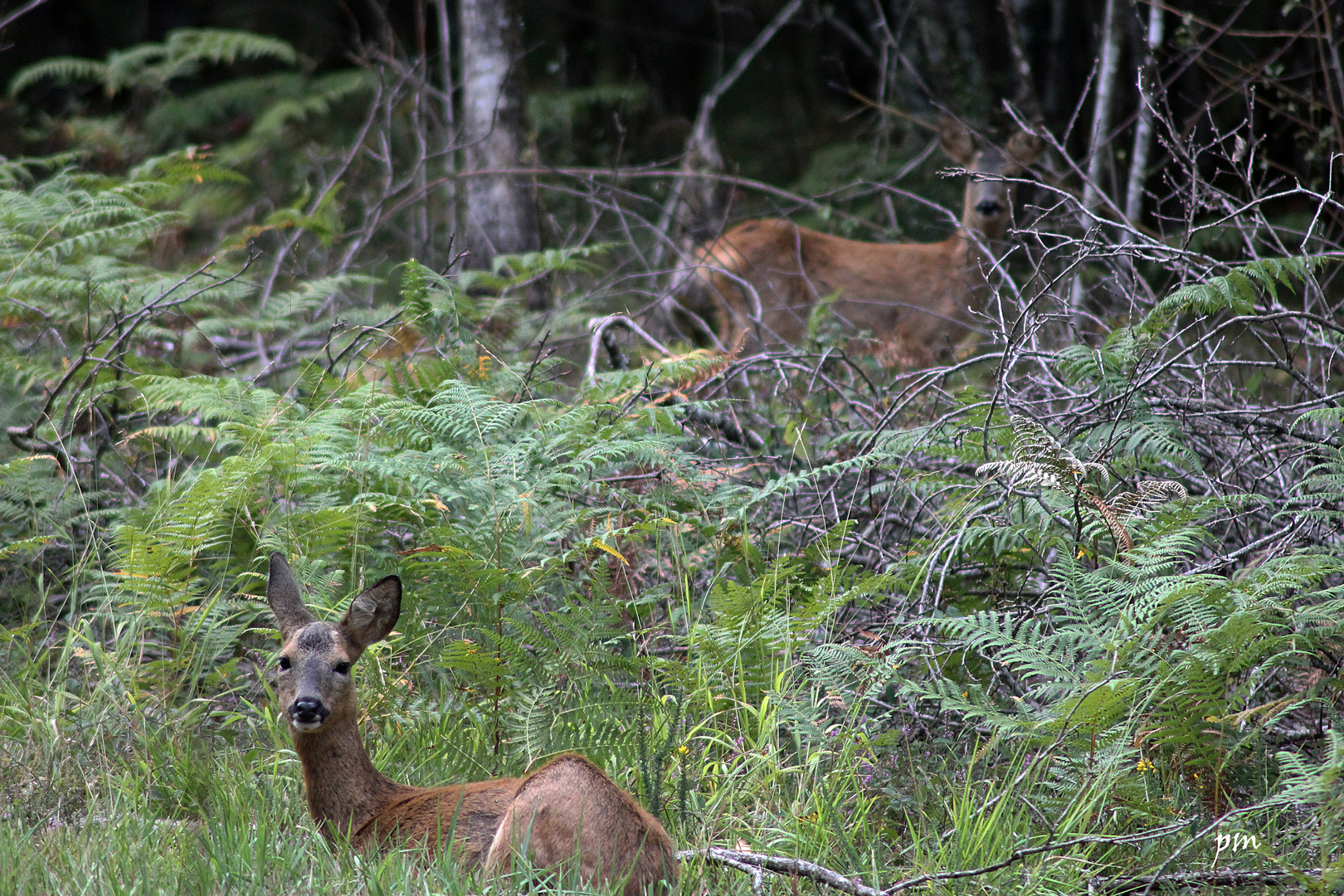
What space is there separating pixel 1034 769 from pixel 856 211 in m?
8.88

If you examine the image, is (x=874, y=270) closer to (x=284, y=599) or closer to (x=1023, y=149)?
(x=1023, y=149)

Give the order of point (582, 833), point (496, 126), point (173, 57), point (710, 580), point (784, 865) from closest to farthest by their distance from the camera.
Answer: point (582, 833) → point (784, 865) → point (710, 580) → point (496, 126) → point (173, 57)

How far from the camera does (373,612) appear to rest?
327cm

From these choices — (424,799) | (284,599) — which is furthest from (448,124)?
(424,799)

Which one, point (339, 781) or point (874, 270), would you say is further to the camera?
point (874, 270)

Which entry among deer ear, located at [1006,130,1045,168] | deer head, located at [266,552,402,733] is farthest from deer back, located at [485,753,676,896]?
deer ear, located at [1006,130,1045,168]

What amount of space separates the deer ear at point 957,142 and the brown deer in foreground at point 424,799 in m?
6.49

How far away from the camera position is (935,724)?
3.85 metres

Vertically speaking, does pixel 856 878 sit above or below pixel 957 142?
below

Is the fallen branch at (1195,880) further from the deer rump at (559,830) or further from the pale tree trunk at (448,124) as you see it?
the pale tree trunk at (448,124)

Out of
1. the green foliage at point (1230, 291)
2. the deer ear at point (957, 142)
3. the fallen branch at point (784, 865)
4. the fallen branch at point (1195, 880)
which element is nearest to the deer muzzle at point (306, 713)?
the fallen branch at point (784, 865)

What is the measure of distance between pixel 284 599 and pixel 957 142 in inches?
271

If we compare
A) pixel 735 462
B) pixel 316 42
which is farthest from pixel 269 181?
pixel 735 462

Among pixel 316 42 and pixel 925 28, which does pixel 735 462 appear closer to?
pixel 925 28
